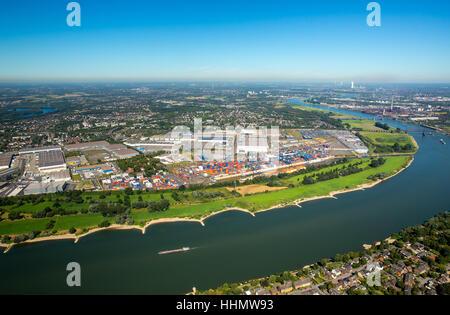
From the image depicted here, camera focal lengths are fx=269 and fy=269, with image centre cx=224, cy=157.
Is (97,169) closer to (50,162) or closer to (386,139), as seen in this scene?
(50,162)

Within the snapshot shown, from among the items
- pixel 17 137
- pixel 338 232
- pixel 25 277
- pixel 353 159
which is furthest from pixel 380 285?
pixel 17 137

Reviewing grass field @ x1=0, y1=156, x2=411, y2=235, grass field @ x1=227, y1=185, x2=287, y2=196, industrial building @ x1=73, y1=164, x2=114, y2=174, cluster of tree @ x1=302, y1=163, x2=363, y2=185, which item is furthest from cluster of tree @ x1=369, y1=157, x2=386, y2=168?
industrial building @ x1=73, y1=164, x2=114, y2=174

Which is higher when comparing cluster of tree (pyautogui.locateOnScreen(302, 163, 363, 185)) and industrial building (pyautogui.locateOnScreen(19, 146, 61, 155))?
industrial building (pyautogui.locateOnScreen(19, 146, 61, 155))

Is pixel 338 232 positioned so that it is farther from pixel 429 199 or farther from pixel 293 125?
pixel 293 125

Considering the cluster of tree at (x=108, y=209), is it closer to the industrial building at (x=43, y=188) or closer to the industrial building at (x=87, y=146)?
the industrial building at (x=43, y=188)

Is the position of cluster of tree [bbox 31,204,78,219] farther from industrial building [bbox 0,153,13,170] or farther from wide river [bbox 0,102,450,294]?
industrial building [bbox 0,153,13,170]
